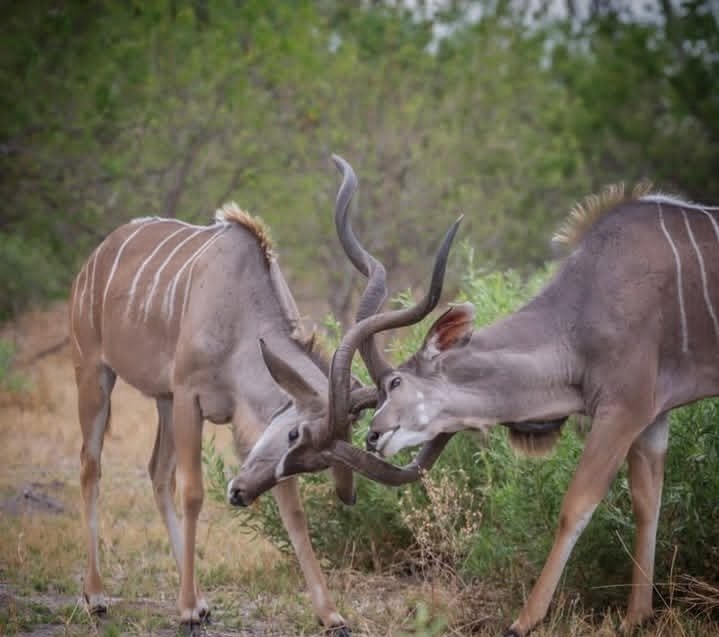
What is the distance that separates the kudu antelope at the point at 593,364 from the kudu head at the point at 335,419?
2cm

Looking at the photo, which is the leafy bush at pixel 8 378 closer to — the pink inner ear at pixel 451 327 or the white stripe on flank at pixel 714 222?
the pink inner ear at pixel 451 327

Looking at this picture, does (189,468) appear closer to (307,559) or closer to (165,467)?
(307,559)

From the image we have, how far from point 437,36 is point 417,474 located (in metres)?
9.33

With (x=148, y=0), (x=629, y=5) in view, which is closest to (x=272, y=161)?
(x=148, y=0)

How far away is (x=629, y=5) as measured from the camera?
1527 cm

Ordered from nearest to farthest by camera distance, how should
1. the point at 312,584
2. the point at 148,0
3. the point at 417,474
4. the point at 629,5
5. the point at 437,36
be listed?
1. the point at 417,474
2. the point at 312,584
3. the point at 148,0
4. the point at 437,36
5. the point at 629,5

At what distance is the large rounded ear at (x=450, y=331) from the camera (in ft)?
13.5

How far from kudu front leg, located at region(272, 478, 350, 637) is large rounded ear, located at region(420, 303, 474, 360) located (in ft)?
2.80

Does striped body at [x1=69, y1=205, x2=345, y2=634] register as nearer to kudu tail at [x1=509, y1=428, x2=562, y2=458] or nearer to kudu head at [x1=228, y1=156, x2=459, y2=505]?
kudu head at [x1=228, y1=156, x2=459, y2=505]

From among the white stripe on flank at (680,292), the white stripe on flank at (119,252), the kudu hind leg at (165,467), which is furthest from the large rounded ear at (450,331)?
the white stripe on flank at (119,252)

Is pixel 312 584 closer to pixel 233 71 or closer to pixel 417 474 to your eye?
pixel 417 474

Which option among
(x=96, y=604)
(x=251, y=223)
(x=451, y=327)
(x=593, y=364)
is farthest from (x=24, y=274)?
(x=593, y=364)

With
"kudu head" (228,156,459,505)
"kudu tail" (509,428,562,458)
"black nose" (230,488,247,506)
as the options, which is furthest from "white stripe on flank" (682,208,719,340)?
"black nose" (230,488,247,506)

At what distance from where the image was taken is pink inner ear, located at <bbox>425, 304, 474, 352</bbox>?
411 centimetres
